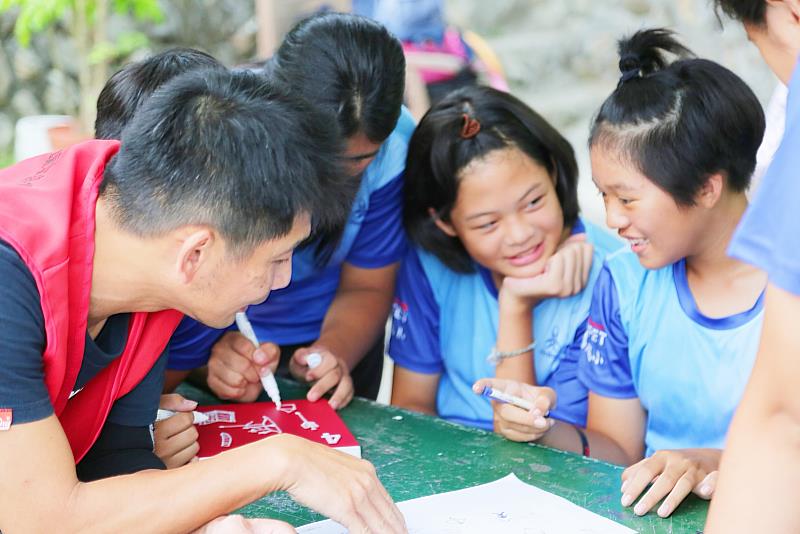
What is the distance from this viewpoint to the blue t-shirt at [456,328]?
2076 millimetres

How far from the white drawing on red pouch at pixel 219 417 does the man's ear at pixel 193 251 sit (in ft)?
1.82

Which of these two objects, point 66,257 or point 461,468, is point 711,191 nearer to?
point 461,468

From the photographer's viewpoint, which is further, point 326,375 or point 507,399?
point 326,375

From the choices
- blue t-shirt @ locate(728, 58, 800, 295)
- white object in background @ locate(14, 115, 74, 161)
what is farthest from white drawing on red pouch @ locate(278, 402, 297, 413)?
white object in background @ locate(14, 115, 74, 161)

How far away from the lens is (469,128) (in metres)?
2.02

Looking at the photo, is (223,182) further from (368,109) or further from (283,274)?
(368,109)

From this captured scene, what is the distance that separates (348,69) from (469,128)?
1.20 feet

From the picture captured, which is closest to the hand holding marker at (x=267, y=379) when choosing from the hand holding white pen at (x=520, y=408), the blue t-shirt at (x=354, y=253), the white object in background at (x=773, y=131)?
the blue t-shirt at (x=354, y=253)

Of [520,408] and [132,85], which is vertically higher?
[132,85]

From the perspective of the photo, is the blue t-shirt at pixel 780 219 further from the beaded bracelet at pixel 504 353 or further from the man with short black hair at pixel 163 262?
the beaded bracelet at pixel 504 353

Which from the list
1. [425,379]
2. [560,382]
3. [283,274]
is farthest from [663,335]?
[283,274]

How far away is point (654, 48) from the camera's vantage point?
1.79 metres

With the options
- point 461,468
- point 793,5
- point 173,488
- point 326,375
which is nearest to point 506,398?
point 461,468

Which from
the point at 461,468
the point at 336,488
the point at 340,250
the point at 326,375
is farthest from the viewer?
the point at 340,250
